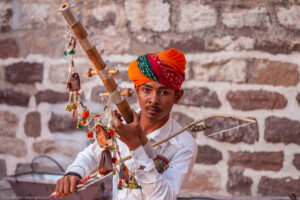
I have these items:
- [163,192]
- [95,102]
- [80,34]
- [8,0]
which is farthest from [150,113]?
[8,0]

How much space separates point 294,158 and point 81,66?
5.20ft

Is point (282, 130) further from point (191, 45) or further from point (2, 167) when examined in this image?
point (2, 167)

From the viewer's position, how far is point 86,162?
1.76 metres

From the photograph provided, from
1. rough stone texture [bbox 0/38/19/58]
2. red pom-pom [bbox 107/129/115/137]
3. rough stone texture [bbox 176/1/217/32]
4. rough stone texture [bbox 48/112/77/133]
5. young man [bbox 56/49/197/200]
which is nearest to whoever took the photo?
red pom-pom [bbox 107/129/115/137]

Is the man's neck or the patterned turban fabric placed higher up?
the patterned turban fabric

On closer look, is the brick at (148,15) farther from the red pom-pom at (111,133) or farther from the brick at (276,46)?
the red pom-pom at (111,133)

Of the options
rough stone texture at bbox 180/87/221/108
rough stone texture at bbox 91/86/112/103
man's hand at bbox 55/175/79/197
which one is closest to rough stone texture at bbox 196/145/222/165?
rough stone texture at bbox 180/87/221/108

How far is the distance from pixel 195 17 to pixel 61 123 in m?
1.24

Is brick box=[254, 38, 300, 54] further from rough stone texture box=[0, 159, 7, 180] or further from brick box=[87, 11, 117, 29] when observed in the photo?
rough stone texture box=[0, 159, 7, 180]

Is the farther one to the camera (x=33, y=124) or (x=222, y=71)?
(x=33, y=124)

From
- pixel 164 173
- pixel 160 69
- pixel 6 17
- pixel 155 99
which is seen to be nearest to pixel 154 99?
pixel 155 99

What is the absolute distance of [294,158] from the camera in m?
2.42

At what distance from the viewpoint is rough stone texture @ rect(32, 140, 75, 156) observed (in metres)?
2.82

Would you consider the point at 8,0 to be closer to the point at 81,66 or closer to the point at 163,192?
Answer: the point at 81,66
